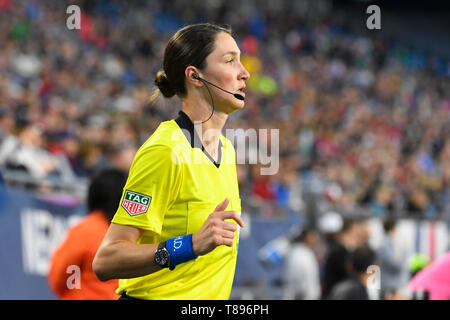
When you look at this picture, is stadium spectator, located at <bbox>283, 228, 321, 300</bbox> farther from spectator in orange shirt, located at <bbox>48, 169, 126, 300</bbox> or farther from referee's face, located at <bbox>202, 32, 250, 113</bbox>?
referee's face, located at <bbox>202, 32, 250, 113</bbox>

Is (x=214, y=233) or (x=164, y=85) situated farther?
(x=164, y=85)

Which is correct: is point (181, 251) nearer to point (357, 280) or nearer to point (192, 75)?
point (192, 75)

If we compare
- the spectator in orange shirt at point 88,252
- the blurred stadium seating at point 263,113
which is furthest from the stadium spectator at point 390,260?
the spectator in orange shirt at point 88,252

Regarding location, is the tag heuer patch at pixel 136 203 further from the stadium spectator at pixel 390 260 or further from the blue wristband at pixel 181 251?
the stadium spectator at pixel 390 260

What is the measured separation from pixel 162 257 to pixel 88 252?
5.55 feet

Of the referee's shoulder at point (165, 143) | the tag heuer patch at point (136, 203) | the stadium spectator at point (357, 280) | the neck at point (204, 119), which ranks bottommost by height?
the stadium spectator at point (357, 280)

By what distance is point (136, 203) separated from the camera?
259 cm

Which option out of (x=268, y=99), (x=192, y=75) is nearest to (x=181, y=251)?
(x=192, y=75)

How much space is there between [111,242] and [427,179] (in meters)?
13.8

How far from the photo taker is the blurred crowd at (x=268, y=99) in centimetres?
917

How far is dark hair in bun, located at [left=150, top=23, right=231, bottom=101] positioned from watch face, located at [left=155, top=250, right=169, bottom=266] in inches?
30.7

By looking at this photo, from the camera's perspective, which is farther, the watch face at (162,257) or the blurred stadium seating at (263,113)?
the blurred stadium seating at (263,113)

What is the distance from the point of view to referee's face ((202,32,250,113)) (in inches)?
113

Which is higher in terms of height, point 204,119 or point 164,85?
point 164,85
